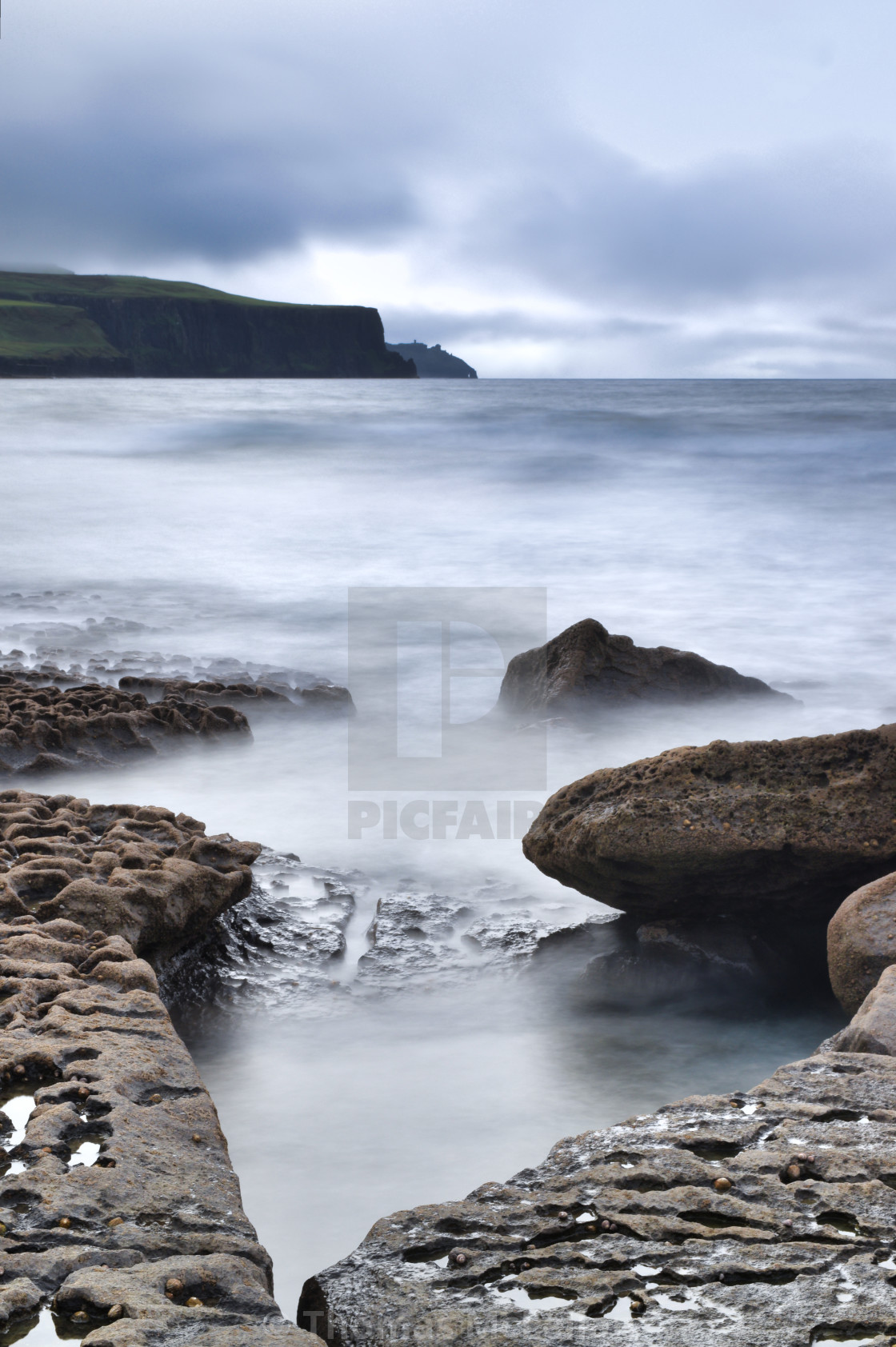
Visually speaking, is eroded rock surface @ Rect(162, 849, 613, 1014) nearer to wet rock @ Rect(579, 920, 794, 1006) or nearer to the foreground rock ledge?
wet rock @ Rect(579, 920, 794, 1006)

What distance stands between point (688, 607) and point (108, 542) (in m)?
8.30

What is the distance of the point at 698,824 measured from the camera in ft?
12.6

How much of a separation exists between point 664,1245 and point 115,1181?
1004 mm

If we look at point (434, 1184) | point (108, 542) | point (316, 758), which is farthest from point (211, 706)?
point (108, 542)

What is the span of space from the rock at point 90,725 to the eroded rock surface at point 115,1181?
325cm

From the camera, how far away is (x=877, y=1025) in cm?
276

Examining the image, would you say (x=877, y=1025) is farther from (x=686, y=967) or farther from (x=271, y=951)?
(x=271, y=951)

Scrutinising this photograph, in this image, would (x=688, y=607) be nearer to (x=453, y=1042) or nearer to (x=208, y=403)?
(x=453, y=1042)

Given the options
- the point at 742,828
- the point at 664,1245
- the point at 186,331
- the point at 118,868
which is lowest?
the point at 664,1245

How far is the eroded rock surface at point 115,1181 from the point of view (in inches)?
69.0

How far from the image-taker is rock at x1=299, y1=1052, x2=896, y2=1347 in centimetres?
180

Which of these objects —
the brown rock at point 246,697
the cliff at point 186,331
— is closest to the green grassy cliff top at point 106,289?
the cliff at point 186,331

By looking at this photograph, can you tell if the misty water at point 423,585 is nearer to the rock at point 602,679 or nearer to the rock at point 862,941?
the rock at point 602,679

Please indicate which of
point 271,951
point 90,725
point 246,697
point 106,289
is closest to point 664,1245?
point 271,951
